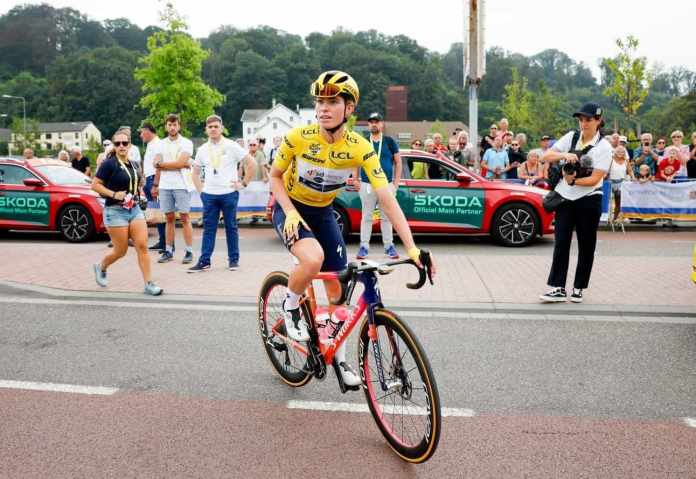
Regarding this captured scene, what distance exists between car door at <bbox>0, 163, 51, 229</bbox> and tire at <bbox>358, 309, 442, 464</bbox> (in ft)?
36.6

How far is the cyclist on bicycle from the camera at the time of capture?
395cm

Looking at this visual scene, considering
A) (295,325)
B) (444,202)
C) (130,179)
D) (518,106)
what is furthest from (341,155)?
(518,106)

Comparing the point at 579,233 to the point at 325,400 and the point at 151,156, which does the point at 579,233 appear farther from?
the point at 151,156

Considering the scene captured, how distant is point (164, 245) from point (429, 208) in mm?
4468

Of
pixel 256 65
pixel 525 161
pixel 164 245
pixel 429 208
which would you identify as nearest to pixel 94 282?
pixel 164 245

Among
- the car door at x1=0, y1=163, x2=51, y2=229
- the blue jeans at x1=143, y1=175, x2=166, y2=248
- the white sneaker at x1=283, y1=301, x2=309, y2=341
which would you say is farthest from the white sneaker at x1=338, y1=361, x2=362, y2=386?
the car door at x1=0, y1=163, x2=51, y2=229

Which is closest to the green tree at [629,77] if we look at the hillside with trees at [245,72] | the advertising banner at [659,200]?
the advertising banner at [659,200]

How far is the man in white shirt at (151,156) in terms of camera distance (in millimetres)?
10395

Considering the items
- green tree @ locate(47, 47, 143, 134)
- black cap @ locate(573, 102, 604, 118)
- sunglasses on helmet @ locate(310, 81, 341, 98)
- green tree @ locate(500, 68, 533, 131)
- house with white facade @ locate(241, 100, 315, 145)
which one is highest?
green tree @ locate(47, 47, 143, 134)

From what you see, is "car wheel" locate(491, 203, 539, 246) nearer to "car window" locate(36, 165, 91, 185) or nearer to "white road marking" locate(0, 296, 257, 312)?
"white road marking" locate(0, 296, 257, 312)

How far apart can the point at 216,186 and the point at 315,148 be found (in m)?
5.44

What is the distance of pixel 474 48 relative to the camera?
1436 centimetres

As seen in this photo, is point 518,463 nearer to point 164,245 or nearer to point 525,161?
point 164,245

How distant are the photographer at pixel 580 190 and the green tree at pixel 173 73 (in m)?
30.4
